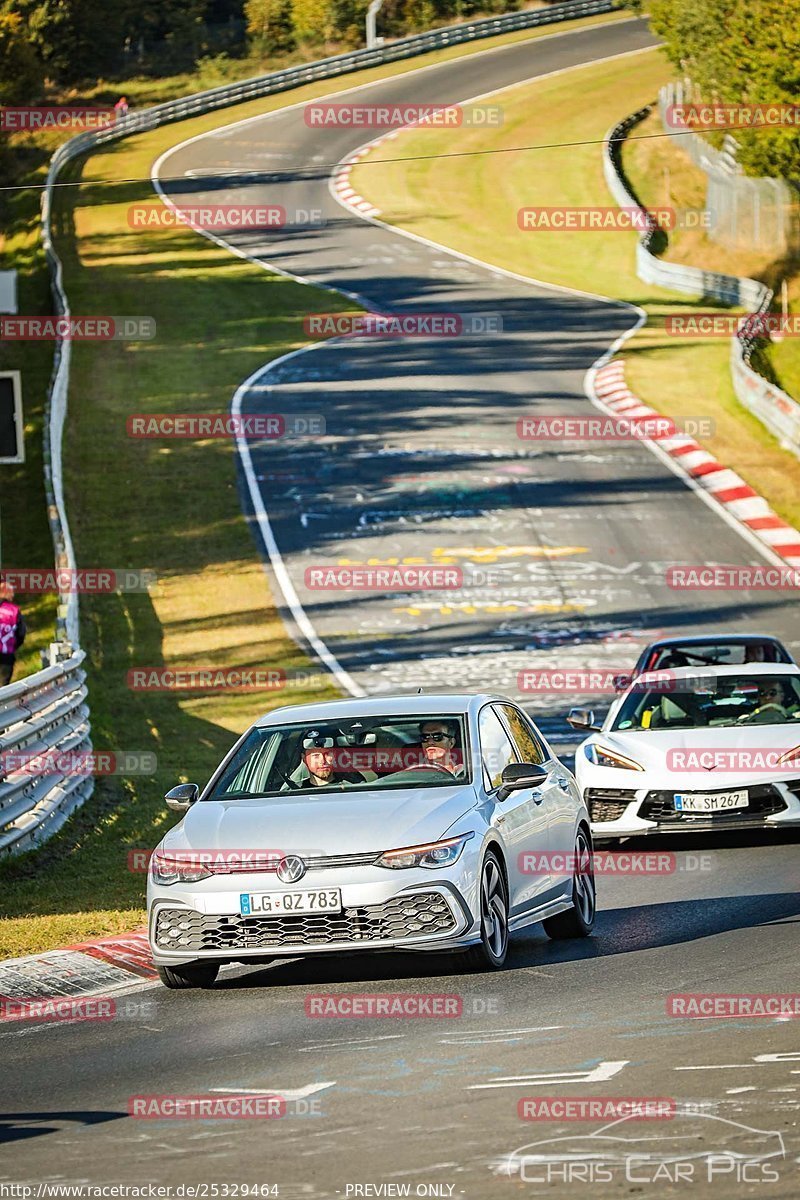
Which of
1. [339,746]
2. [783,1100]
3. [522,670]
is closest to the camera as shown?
[783,1100]

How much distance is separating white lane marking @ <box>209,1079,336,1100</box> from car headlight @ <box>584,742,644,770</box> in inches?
315

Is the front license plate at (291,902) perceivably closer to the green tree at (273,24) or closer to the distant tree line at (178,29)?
the distant tree line at (178,29)

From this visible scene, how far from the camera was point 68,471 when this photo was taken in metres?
36.3

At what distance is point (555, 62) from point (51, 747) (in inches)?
2660

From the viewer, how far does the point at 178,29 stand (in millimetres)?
92125

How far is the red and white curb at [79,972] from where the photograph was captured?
1021 cm

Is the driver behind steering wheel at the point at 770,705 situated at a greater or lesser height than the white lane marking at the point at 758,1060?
lesser

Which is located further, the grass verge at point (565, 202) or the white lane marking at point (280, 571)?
the grass verge at point (565, 202)

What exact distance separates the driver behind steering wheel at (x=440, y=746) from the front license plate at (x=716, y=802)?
15.2 ft

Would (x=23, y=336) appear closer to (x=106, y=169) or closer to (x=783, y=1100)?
(x=106, y=169)

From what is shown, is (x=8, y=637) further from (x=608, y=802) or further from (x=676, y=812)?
(x=676, y=812)

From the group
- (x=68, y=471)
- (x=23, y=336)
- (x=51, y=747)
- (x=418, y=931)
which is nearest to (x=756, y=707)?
(x=51, y=747)

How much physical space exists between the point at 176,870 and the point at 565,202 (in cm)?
5350

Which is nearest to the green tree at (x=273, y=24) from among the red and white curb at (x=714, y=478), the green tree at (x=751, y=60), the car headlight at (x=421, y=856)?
the green tree at (x=751, y=60)
